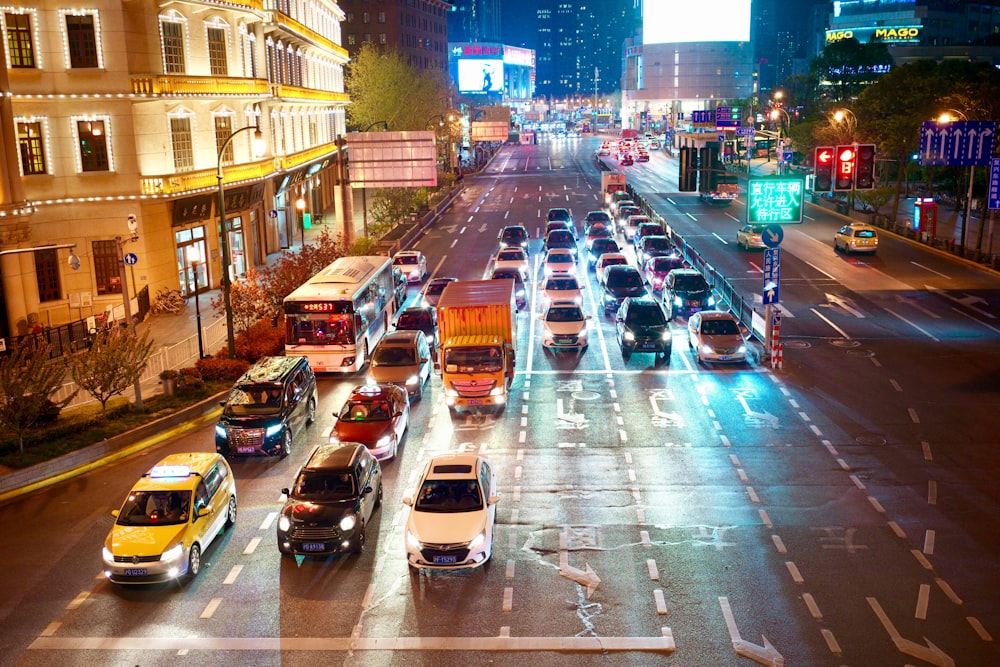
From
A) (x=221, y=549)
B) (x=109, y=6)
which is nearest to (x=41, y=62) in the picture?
(x=109, y=6)

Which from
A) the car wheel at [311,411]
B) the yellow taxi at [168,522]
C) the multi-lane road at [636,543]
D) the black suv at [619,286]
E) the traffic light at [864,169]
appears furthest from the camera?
the black suv at [619,286]

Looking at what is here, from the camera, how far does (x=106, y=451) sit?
26.3 metres

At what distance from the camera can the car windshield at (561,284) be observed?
42812mm

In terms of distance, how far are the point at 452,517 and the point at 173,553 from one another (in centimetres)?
542

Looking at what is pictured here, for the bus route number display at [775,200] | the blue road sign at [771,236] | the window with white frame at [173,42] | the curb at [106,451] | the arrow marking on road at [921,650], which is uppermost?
the window with white frame at [173,42]

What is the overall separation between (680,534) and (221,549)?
979cm

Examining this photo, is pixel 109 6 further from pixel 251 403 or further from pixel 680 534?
pixel 680 534

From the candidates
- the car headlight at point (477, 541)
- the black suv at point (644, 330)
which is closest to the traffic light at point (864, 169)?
the black suv at point (644, 330)

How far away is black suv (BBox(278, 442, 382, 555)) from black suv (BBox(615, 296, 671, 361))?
16385 mm

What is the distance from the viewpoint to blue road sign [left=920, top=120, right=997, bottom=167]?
46281 millimetres

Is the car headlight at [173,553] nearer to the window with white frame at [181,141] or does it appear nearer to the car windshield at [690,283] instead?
the car windshield at [690,283]

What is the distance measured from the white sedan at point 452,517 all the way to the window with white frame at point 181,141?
30.3 meters

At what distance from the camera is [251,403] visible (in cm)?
2638

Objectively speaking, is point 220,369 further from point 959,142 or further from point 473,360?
point 959,142
